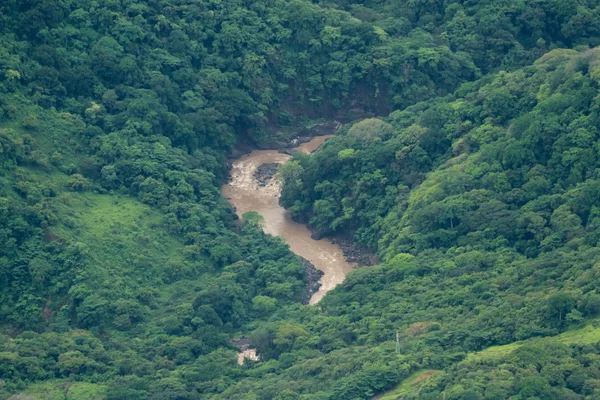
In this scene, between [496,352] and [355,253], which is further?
[355,253]

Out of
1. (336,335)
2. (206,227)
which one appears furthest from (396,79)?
(336,335)

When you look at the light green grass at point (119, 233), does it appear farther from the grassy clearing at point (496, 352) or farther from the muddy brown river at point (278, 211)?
the grassy clearing at point (496, 352)

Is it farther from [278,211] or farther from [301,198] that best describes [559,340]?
[278,211]

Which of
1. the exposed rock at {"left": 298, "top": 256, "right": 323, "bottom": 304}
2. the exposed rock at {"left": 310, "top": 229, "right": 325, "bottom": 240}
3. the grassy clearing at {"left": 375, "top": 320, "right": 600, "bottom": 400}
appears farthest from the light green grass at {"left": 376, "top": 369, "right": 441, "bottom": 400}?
the exposed rock at {"left": 310, "top": 229, "right": 325, "bottom": 240}

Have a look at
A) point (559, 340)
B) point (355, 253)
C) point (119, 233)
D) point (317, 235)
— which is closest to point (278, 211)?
point (317, 235)

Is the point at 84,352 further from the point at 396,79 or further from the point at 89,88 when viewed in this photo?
the point at 396,79

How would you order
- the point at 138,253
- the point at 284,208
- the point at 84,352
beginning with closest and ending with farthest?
the point at 84,352 → the point at 138,253 → the point at 284,208

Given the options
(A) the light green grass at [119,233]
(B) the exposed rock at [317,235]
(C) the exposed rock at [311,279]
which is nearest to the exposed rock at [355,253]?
(B) the exposed rock at [317,235]
